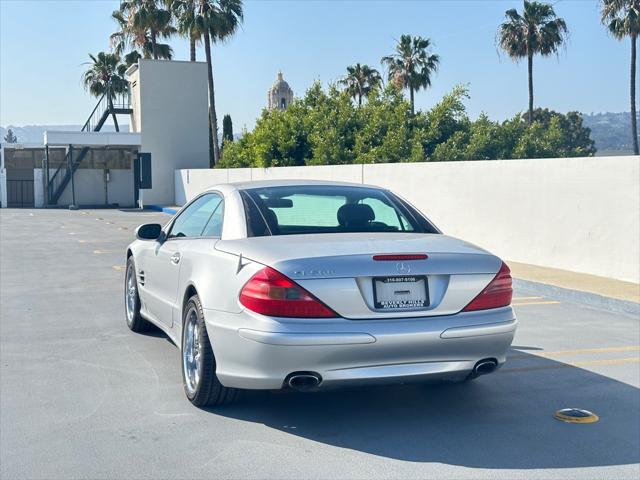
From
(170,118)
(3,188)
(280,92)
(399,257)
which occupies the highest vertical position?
(280,92)

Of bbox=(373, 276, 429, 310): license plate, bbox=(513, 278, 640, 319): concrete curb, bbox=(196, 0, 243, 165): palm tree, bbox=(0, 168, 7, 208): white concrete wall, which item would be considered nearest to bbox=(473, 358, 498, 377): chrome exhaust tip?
bbox=(373, 276, 429, 310): license plate

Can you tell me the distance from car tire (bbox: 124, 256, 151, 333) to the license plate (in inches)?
146

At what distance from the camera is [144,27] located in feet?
151

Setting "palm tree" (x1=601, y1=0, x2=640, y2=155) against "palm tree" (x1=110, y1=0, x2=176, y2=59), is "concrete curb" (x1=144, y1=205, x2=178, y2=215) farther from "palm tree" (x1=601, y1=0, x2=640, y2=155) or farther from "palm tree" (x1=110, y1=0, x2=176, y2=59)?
"palm tree" (x1=601, y1=0, x2=640, y2=155)

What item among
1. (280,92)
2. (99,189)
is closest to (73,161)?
(99,189)

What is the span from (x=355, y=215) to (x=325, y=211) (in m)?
0.23

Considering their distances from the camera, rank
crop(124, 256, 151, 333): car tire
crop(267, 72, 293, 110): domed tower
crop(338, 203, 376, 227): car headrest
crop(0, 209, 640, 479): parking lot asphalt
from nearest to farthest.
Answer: crop(0, 209, 640, 479): parking lot asphalt → crop(338, 203, 376, 227): car headrest → crop(124, 256, 151, 333): car tire → crop(267, 72, 293, 110): domed tower

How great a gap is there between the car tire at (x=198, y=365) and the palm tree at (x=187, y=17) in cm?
3785

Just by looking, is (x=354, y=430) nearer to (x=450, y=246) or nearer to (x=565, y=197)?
(x=450, y=246)

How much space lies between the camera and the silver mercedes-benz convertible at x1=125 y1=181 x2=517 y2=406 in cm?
493

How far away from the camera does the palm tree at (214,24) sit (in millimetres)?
41844

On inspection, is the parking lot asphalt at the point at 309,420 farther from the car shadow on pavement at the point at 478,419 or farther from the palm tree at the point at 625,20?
the palm tree at the point at 625,20

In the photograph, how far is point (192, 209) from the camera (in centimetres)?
712

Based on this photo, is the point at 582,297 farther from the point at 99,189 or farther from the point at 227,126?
the point at 227,126
